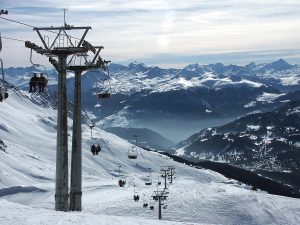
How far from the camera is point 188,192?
415 feet

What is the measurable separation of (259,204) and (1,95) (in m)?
98.5

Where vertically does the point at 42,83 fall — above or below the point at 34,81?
below

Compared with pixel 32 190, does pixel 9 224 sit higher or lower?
higher

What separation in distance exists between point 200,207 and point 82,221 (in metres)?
86.0

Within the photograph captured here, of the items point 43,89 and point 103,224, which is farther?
point 43,89

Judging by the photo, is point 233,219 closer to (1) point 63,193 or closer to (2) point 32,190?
(2) point 32,190

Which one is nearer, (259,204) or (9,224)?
(9,224)

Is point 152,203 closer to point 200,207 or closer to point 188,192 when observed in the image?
point 200,207

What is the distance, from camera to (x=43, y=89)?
2950 cm

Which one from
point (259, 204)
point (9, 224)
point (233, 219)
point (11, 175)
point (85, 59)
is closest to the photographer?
point (9, 224)

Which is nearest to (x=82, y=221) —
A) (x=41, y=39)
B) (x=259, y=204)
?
(x=41, y=39)

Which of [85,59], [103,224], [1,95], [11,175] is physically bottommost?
[11,175]

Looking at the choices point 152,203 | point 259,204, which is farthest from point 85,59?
point 259,204

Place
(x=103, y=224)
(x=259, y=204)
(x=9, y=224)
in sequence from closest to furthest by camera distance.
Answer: (x=9, y=224) < (x=103, y=224) < (x=259, y=204)
